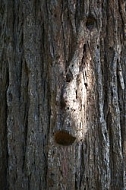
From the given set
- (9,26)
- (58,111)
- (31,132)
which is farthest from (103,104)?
(9,26)

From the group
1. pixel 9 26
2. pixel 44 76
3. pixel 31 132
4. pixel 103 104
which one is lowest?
pixel 31 132

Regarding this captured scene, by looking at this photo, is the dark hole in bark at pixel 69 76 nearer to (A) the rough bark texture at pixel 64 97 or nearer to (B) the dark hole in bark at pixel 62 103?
(A) the rough bark texture at pixel 64 97

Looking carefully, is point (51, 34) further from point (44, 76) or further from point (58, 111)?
point (58, 111)

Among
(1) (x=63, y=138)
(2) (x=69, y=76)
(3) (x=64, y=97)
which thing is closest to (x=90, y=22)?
(2) (x=69, y=76)

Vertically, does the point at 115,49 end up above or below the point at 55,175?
above

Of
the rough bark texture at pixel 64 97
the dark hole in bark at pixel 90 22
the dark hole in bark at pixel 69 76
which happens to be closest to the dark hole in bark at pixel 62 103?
the rough bark texture at pixel 64 97

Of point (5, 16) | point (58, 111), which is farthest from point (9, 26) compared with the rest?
point (58, 111)

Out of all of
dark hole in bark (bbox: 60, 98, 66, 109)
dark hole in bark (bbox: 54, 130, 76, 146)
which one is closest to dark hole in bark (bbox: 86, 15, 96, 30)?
dark hole in bark (bbox: 60, 98, 66, 109)

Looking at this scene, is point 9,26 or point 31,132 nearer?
point 31,132
